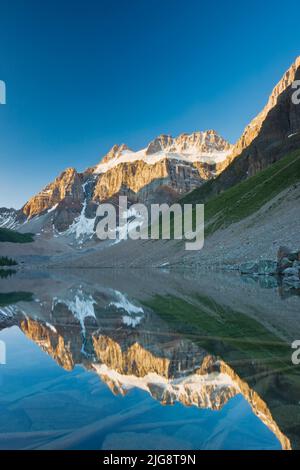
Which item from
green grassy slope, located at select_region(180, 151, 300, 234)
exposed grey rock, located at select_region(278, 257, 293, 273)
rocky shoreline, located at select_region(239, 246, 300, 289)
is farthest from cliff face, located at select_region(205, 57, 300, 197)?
exposed grey rock, located at select_region(278, 257, 293, 273)

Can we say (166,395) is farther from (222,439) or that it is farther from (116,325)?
(116,325)

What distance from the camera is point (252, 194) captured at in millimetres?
107438

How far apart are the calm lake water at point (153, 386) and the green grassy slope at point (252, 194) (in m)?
83.8

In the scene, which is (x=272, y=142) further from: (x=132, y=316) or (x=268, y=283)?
(x=132, y=316)

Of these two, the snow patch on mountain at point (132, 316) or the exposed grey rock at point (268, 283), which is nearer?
the snow patch on mountain at point (132, 316)

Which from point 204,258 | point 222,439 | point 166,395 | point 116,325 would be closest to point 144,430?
point 222,439

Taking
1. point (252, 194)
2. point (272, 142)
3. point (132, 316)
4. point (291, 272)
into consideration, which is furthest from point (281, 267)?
point (272, 142)

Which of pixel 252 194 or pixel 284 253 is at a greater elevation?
pixel 252 194

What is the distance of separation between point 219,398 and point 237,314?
11.8 m

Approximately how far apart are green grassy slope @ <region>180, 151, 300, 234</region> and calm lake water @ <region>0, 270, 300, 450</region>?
83787 mm

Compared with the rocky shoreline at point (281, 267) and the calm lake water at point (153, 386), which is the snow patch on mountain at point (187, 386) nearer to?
the calm lake water at point (153, 386)

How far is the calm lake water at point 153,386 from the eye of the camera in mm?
6059

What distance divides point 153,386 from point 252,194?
104 meters

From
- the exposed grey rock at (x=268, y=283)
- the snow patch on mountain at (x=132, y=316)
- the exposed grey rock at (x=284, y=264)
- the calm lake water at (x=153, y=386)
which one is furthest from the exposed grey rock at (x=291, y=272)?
the calm lake water at (x=153, y=386)
